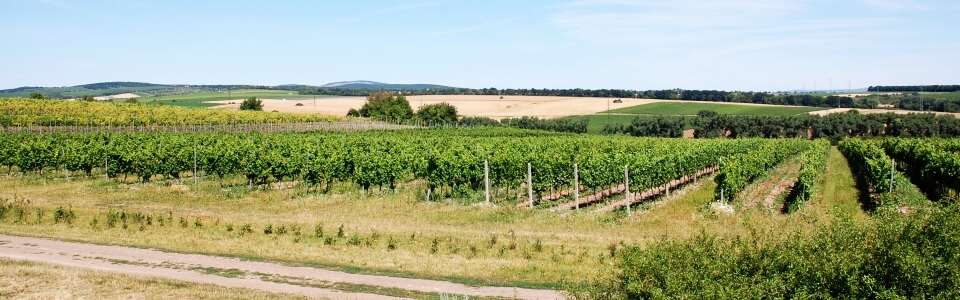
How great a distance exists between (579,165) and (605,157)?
2.60 metres

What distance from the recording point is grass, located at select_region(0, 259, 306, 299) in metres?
15.5

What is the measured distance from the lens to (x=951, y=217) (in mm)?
10734

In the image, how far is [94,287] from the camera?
16266 millimetres

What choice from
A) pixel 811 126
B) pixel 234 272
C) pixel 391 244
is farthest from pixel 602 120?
pixel 234 272

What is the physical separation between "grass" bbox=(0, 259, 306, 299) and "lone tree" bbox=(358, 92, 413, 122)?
345 ft

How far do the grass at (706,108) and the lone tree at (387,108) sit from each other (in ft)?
132

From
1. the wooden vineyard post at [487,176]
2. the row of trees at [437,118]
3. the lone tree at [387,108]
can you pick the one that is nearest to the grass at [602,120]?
the row of trees at [437,118]

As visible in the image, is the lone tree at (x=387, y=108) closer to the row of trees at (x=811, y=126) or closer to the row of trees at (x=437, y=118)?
the row of trees at (x=437, y=118)

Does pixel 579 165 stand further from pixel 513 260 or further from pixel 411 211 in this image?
pixel 513 260

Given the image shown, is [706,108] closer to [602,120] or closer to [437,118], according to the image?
[602,120]

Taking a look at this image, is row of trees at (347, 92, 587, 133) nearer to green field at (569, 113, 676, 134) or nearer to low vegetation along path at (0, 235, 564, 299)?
green field at (569, 113, 676, 134)

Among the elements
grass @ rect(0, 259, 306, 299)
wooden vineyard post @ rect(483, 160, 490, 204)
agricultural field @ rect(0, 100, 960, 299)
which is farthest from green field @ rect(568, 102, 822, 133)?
grass @ rect(0, 259, 306, 299)

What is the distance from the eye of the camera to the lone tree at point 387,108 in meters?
127

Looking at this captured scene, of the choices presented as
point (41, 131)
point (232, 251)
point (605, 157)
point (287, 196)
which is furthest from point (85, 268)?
point (41, 131)
